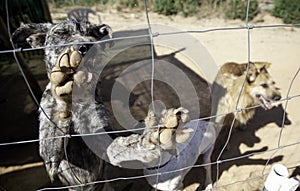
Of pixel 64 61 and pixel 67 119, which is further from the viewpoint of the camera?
pixel 67 119

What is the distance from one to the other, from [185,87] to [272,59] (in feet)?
8.79

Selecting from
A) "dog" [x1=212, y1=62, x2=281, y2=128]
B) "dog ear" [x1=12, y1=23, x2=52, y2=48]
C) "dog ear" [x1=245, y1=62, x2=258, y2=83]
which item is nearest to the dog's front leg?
"dog ear" [x1=12, y1=23, x2=52, y2=48]

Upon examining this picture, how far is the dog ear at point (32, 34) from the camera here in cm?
219

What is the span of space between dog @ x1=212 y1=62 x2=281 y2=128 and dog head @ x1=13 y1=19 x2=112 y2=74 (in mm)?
2011

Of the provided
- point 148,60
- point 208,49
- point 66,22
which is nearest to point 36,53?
point 148,60

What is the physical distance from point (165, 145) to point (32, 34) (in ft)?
4.88

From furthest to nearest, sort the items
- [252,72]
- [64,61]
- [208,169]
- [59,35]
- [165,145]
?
[252,72] → [208,169] → [59,35] → [165,145] → [64,61]

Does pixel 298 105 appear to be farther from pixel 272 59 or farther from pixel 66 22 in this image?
pixel 66 22

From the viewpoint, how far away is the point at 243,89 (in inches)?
141

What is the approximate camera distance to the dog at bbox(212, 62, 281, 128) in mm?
3516

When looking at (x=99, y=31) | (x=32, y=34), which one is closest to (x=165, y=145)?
(x=99, y=31)

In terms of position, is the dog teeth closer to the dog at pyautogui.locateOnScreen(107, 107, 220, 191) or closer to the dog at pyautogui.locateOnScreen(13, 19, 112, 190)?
the dog at pyautogui.locateOnScreen(13, 19, 112, 190)

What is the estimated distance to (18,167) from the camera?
353 cm

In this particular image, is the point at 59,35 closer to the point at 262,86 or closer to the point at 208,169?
the point at 208,169
